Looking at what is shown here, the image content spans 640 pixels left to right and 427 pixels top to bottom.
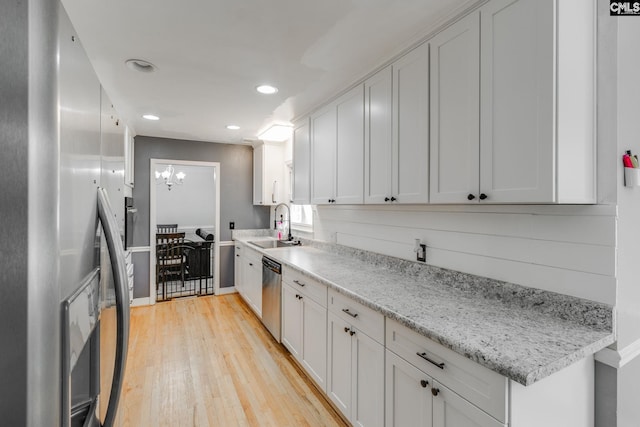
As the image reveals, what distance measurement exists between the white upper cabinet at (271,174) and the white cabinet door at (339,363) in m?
2.84

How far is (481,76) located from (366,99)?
3.32ft

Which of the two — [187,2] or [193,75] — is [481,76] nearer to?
[187,2]

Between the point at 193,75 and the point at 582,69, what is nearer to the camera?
the point at 582,69

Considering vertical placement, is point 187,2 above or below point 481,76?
above

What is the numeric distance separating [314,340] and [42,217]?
2163mm

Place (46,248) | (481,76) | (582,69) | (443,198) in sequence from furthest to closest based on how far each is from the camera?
(443,198) → (481,76) → (582,69) → (46,248)

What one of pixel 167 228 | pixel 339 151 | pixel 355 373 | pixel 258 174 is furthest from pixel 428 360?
pixel 167 228

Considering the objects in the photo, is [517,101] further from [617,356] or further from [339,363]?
[339,363]

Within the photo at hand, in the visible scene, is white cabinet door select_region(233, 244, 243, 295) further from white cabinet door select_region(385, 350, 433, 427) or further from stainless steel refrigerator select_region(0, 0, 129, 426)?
stainless steel refrigerator select_region(0, 0, 129, 426)

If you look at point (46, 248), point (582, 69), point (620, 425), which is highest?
point (582, 69)

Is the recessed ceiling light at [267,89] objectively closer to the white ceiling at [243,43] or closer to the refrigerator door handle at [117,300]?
the white ceiling at [243,43]

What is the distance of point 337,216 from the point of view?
3.36 metres

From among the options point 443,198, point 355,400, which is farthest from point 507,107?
point 355,400

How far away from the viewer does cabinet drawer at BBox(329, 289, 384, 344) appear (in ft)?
5.51
